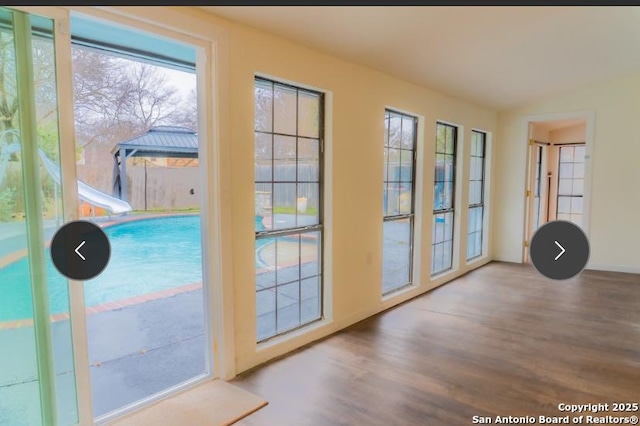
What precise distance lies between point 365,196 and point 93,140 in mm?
2591

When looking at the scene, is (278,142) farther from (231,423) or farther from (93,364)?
(93,364)

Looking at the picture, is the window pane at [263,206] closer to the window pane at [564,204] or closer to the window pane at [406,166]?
the window pane at [406,166]

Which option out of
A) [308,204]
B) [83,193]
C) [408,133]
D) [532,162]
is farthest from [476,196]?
[83,193]

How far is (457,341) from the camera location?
3248mm

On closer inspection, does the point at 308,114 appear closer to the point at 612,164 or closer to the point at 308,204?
the point at 308,204

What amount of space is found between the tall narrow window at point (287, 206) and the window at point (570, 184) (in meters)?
4.78

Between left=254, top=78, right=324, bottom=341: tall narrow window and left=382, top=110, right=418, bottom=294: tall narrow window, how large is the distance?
1065 millimetres

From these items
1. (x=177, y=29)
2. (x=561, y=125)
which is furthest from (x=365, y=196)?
(x=561, y=125)

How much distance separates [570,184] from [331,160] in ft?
17.3

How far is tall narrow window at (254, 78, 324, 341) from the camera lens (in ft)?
9.62

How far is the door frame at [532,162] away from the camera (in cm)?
576

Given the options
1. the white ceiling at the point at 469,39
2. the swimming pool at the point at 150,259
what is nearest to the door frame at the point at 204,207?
the white ceiling at the point at 469,39

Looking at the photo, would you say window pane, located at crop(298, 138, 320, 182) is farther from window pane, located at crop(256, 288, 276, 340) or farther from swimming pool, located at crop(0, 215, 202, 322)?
swimming pool, located at crop(0, 215, 202, 322)

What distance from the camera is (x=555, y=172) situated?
24.1 feet
